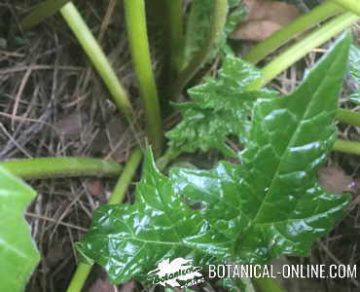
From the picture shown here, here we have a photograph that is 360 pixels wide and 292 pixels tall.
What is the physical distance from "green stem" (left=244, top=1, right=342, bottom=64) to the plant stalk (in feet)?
0.86

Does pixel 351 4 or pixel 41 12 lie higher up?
pixel 41 12

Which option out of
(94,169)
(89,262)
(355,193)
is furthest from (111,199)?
(355,193)

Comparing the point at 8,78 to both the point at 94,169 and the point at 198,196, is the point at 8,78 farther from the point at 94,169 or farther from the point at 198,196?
Answer: the point at 198,196

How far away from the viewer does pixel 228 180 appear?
71 centimetres

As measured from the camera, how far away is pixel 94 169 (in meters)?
1.06

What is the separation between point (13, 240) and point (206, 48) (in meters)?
0.54

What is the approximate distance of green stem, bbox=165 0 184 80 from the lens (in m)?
1.07

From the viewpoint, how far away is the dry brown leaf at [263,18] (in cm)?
119

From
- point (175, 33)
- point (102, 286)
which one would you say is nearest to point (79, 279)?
point (102, 286)

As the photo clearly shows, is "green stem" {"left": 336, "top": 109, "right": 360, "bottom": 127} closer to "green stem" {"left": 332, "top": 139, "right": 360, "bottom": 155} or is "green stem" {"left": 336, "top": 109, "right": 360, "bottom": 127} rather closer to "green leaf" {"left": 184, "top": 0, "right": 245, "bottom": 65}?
"green stem" {"left": 332, "top": 139, "right": 360, "bottom": 155}

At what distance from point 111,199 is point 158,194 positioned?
293mm

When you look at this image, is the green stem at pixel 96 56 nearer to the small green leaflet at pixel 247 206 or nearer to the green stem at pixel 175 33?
the green stem at pixel 175 33

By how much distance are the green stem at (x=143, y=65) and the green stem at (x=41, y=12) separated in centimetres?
14

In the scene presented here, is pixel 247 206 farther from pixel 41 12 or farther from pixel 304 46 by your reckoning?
pixel 41 12
